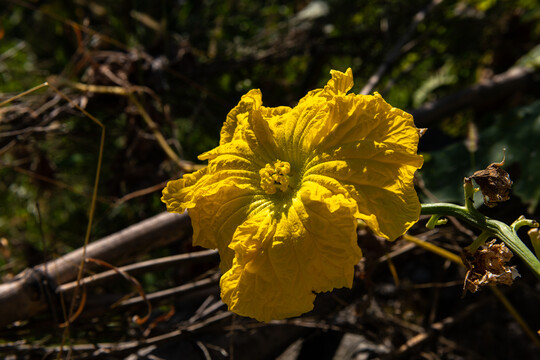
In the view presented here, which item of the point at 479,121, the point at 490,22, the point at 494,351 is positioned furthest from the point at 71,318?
the point at 490,22

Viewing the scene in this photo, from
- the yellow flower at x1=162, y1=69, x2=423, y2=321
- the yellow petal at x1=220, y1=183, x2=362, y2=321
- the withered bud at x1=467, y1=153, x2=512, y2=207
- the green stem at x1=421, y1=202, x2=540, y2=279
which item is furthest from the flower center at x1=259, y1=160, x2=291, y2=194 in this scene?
the withered bud at x1=467, y1=153, x2=512, y2=207

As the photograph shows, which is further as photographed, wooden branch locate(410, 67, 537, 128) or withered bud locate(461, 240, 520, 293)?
wooden branch locate(410, 67, 537, 128)

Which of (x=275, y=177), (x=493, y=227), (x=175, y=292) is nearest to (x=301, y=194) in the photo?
(x=275, y=177)

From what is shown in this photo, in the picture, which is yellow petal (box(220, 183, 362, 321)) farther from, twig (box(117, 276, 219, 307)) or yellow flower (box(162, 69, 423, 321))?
twig (box(117, 276, 219, 307))

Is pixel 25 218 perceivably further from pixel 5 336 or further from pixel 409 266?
pixel 409 266

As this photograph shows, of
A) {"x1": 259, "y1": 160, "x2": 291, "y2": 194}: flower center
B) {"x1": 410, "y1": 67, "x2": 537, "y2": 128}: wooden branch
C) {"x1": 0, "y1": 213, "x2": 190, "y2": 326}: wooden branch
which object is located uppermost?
{"x1": 259, "y1": 160, "x2": 291, "y2": 194}: flower center

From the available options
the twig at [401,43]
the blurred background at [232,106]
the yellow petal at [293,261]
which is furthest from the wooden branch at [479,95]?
the yellow petal at [293,261]

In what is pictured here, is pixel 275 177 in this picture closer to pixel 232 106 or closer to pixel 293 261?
pixel 293 261
